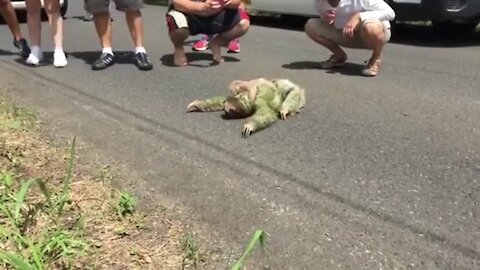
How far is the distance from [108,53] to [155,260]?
159 inches

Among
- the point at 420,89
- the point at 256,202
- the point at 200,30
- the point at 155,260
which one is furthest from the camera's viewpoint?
the point at 200,30

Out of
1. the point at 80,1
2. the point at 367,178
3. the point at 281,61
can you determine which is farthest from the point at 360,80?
the point at 80,1

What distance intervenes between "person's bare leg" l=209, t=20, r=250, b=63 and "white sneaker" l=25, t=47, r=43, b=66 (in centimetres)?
168

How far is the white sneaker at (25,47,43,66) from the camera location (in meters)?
5.94

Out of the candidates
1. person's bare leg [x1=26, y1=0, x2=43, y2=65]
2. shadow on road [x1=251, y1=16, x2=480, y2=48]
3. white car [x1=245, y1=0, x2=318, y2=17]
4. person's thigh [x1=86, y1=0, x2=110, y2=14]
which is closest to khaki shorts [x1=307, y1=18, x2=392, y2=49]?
person's thigh [x1=86, y1=0, x2=110, y2=14]

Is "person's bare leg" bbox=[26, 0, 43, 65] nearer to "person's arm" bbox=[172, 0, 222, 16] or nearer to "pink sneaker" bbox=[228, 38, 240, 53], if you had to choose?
"person's arm" bbox=[172, 0, 222, 16]

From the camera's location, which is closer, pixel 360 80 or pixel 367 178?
pixel 367 178

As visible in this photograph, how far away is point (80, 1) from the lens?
15484 millimetres

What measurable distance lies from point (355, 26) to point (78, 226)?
3.48 metres

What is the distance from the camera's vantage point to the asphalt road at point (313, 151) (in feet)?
8.05

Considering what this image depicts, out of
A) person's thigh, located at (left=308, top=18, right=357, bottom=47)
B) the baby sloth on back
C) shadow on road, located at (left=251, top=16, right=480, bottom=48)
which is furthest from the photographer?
shadow on road, located at (left=251, top=16, right=480, bottom=48)

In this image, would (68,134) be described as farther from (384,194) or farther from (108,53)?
(108,53)

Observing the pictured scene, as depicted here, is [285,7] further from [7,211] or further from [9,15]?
[7,211]

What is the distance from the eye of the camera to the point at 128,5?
5.65m
